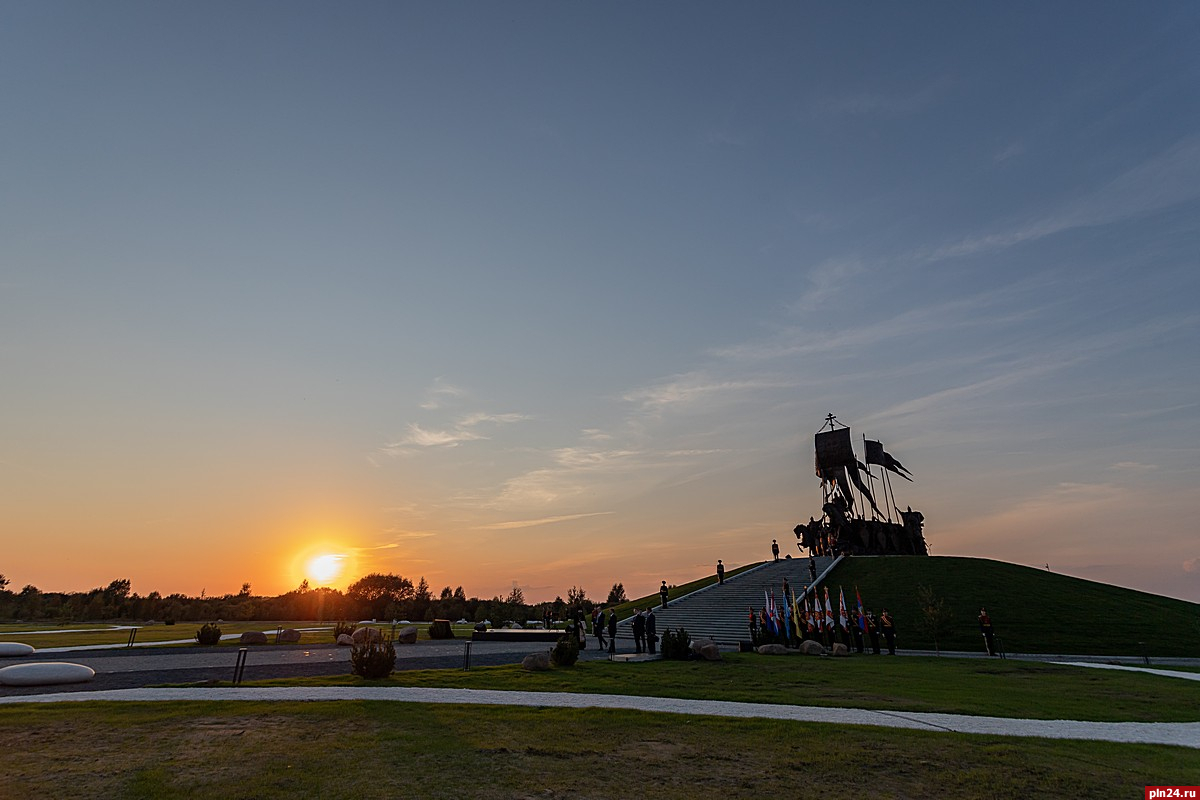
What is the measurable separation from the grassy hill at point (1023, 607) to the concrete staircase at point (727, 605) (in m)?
3.60

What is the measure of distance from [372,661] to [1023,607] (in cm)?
3641

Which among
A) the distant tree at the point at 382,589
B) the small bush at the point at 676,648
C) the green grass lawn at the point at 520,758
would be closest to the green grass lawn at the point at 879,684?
the small bush at the point at 676,648

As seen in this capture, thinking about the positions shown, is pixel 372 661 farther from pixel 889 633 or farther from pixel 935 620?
pixel 935 620

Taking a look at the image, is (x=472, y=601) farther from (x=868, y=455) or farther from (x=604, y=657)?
(x=604, y=657)

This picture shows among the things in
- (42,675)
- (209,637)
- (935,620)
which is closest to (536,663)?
(42,675)

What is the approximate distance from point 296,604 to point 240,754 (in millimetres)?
59888

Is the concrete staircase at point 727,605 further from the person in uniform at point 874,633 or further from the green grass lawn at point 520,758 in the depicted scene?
the green grass lawn at point 520,758

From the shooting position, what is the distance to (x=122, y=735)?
11.0 m

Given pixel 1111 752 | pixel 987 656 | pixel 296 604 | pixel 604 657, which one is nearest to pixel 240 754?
pixel 1111 752

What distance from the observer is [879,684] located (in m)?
18.1

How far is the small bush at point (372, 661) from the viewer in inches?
691

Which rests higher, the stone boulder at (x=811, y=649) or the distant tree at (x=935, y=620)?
the distant tree at (x=935, y=620)

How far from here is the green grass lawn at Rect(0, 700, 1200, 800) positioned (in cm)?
849

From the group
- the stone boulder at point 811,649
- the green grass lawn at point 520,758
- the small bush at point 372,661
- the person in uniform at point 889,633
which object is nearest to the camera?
the green grass lawn at point 520,758
